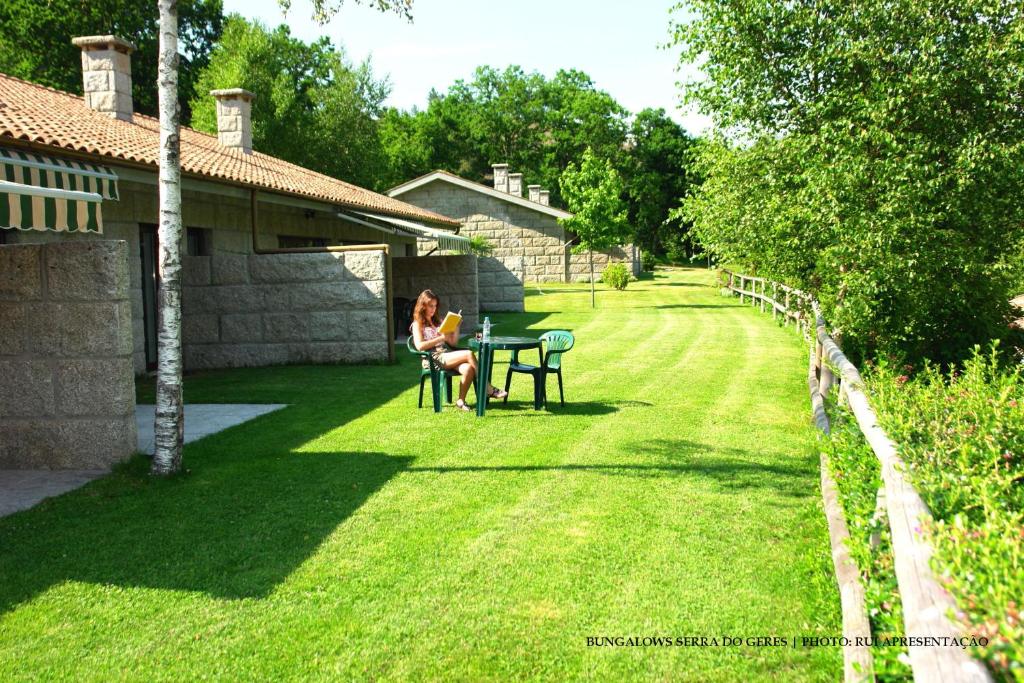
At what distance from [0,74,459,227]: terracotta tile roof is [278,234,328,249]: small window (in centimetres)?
106

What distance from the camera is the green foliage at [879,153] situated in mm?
9961

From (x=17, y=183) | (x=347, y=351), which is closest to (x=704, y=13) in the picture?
(x=347, y=351)

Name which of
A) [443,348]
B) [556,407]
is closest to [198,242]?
[443,348]

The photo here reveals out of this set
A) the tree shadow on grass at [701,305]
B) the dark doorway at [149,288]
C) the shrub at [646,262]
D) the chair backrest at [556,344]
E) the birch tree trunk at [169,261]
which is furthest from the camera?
the shrub at [646,262]

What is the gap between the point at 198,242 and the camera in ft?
46.6

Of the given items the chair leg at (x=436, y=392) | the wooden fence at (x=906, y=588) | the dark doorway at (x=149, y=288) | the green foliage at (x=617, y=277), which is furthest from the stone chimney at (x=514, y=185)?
the wooden fence at (x=906, y=588)

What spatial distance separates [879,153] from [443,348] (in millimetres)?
5991

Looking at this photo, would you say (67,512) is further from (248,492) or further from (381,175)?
(381,175)

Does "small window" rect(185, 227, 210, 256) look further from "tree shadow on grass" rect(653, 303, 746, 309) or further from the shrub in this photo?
the shrub

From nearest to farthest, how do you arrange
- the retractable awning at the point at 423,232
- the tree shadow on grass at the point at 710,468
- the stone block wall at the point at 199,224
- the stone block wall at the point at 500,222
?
the tree shadow on grass at the point at 710,468, the stone block wall at the point at 199,224, the retractable awning at the point at 423,232, the stone block wall at the point at 500,222

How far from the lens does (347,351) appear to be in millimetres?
13711

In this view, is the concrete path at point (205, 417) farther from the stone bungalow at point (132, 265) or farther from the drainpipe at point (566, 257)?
the drainpipe at point (566, 257)

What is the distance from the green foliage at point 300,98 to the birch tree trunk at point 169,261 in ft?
96.1

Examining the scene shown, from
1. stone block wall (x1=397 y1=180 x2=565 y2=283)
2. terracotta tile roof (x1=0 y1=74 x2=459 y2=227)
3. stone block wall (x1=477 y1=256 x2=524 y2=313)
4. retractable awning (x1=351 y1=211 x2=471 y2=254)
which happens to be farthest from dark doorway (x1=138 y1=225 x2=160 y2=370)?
stone block wall (x1=397 y1=180 x2=565 y2=283)
